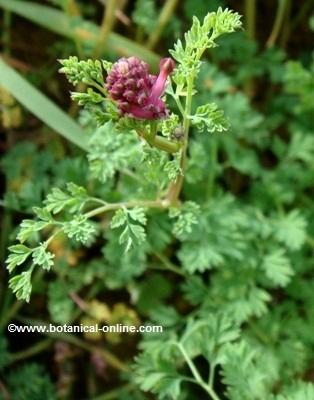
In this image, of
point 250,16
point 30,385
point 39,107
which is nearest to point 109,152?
point 39,107

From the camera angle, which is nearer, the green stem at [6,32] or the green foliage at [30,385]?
the green foliage at [30,385]

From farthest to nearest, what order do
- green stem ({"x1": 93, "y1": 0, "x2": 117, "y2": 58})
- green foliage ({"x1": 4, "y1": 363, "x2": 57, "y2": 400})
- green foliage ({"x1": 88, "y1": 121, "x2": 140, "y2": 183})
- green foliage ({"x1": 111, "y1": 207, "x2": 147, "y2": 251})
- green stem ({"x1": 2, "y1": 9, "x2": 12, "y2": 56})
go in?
green stem ({"x1": 2, "y1": 9, "x2": 12, "y2": 56}) < green stem ({"x1": 93, "y1": 0, "x2": 117, "y2": 58}) < green foliage ({"x1": 4, "y1": 363, "x2": 57, "y2": 400}) < green foliage ({"x1": 88, "y1": 121, "x2": 140, "y2": 183}) < green foliage ({"x1": 111, "y1": 207, "x2": 147, "y2": 251})

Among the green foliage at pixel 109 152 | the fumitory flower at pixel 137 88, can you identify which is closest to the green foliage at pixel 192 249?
the green foliage at pixel 109 152

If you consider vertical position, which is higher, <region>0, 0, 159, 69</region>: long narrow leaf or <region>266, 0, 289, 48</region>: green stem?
<region>266, 0, 289, 48</region>: green stem

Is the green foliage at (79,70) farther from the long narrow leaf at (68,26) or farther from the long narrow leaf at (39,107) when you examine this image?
the long narrow leaf at (68,26)

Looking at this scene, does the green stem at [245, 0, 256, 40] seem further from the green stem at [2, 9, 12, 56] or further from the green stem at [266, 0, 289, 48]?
the green stem at [2, 9, 12, 56]

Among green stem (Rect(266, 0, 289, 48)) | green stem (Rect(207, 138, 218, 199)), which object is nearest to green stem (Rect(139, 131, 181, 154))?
green stem (Rect(207, 138, 218, 199))

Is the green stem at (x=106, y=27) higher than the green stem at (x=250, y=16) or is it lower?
lower
